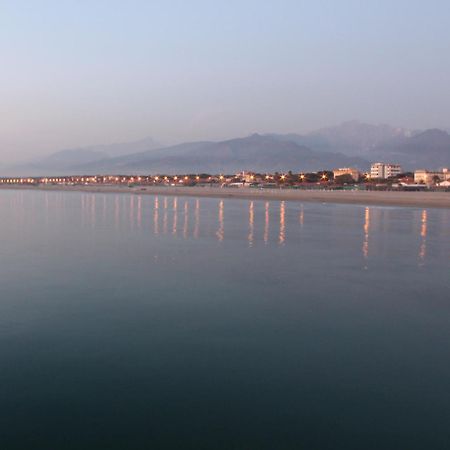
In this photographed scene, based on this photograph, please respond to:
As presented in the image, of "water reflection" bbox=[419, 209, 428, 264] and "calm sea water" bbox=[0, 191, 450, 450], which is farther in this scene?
"water reflection" bbox=[419, 209, 428, 264]

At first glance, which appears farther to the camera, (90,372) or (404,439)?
(90,372)

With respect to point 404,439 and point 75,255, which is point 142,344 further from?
point 75,255

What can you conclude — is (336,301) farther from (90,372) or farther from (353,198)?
(353,198)

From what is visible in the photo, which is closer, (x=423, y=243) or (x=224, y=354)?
(x=224, y=354)

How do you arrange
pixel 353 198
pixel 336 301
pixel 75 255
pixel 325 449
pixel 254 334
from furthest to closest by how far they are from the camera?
pixel 353 198
pixel 75 255
pixel 336 301
pixel 254 334
pixel 325 449

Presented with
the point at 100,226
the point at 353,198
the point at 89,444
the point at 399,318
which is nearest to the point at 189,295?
the point at 399,318

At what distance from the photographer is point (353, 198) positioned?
2510 inches

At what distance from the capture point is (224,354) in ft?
24.9

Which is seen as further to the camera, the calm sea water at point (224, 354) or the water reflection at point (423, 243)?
the water reflection at point (423, 243)

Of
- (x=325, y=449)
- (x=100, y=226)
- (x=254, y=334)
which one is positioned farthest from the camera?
(x=100, y=226)

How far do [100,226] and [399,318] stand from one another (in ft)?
70.2

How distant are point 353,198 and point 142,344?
192ft

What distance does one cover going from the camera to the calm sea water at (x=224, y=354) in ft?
A: 17.9

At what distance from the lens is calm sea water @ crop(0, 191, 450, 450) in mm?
5465
